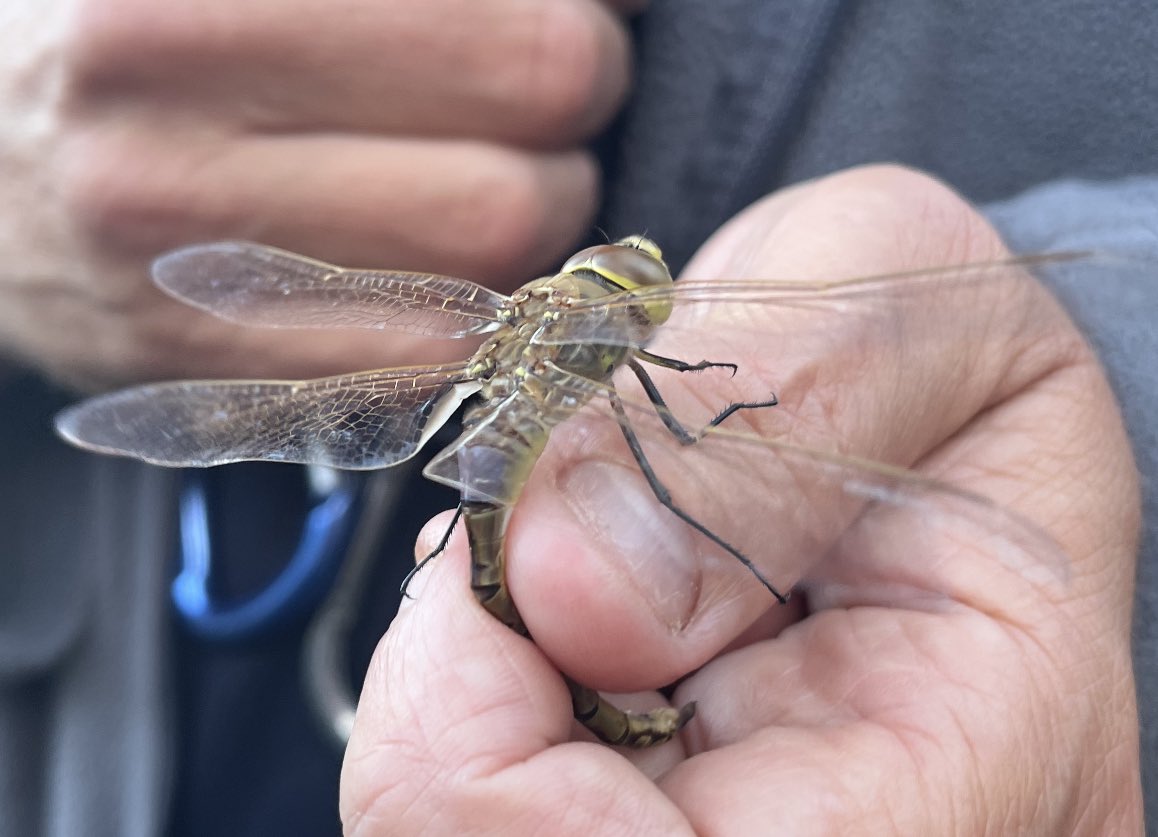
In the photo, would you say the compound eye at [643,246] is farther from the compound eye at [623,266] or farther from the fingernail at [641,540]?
the fingernail at [641,540]

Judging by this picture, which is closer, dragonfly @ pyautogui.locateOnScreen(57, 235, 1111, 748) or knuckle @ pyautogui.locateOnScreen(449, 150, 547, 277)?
dragonfly @ pyautogui.locateOnScreen(57, 235, 1111, 748)

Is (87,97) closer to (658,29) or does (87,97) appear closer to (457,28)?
(457,28)

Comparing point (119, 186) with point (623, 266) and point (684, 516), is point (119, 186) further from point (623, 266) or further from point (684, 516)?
point (684, 516)

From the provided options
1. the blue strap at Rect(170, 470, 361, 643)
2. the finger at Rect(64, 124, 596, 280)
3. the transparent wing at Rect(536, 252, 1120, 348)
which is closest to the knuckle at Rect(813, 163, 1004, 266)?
the transparent wing at Rect(536, 252, 1120, 348)

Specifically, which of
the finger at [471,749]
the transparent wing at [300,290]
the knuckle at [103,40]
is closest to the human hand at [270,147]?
the knuckle at [103,40]

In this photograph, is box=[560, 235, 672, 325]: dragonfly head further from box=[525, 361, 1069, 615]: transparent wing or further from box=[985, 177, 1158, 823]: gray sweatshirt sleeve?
box=[985, 177, 1158, 823]: gray sweatshirt sleeve

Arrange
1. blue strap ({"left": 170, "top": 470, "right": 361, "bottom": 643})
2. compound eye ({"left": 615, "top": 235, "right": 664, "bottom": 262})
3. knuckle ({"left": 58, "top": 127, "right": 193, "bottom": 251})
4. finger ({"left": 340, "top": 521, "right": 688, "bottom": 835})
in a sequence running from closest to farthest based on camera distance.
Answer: finger ({"left": 340, "top": 521, "right": 688, "bottom": 835}) → compound eye ({"left": 615, "top": 235, "right": 664, "bottom": 262}) → knuckle ({"left": 58, "top": 127, "right": 193, "bottom": 251}) → blue strap ({"left": 170, "top": 470, "right": 361, "bottom": 643})

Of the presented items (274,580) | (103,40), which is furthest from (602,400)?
(274,580)

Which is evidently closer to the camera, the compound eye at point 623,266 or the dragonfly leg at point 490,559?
the dragonfly leg at point 490,559
